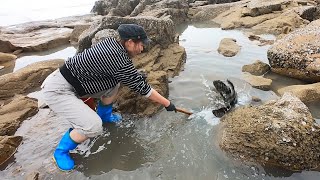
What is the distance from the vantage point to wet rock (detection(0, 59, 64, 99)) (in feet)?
20.0

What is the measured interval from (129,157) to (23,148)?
1.62 m

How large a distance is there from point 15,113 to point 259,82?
4496 millimetres

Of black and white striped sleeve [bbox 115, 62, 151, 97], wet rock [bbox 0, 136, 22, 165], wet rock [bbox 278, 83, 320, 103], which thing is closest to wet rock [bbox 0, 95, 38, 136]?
wet rock [bbox 0, 136, 22, 165]

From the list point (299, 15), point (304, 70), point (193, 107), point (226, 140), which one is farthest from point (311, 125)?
point (299, 15)

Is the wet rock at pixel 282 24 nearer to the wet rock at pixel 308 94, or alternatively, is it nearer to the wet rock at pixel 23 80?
the wet rock at pixel 308 94

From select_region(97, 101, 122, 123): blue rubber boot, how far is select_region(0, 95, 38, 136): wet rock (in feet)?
4.76

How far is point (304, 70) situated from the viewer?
540 cm

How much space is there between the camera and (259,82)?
5426 millimetres

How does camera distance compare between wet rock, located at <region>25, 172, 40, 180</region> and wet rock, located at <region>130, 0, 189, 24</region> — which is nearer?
wet rock, located at <region>25, 172, 40, 180</region>

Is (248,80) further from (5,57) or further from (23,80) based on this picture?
(5,57)

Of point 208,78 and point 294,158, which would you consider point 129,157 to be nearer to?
point 294,158

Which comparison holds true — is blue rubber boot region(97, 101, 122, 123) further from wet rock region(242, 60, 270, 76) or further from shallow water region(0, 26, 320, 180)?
wet rock region(242, 60, 270, 76)

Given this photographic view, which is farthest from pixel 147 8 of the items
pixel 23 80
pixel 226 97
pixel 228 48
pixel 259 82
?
pixel 226 97

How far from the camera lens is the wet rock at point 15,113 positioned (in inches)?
178
